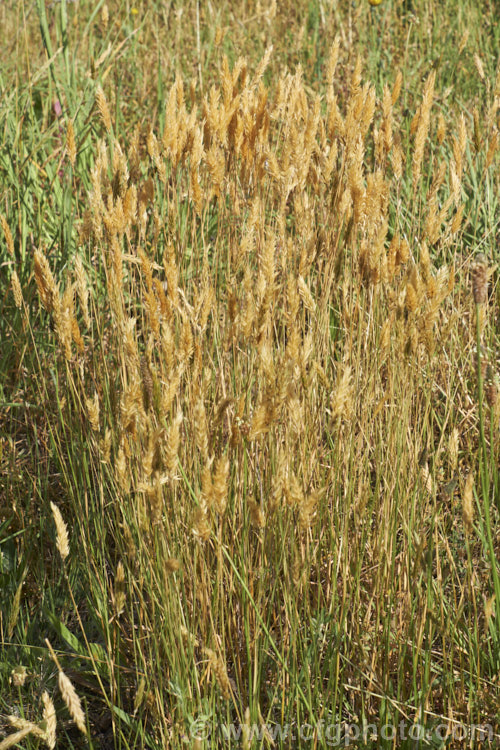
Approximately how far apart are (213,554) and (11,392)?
984mm

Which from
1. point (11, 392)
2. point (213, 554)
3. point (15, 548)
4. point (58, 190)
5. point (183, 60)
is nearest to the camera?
point (213, 554)

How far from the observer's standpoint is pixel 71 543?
1.62 metres

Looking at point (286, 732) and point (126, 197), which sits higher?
point (126, 197)

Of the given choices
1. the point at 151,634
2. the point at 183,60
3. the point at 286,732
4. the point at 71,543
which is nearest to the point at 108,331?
the point at 71,543

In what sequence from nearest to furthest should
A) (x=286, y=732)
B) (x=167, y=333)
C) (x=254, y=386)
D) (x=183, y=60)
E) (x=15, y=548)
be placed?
(x=167, y=333) < (x=286, y=732) < (x=254, y=386) < (x=15, y=548) < (x=183, y=60)

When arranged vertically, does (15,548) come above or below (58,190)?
below

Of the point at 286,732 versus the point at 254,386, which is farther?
the point at 254,386

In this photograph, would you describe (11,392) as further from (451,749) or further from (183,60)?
(183,60)

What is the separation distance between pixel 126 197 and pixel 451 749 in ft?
3.67

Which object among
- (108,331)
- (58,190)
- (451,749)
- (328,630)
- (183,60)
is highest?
(183,60)

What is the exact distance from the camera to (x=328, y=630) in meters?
1.28

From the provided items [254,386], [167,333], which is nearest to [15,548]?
[254,386]

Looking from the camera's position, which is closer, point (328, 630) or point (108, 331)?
point (328, 630)

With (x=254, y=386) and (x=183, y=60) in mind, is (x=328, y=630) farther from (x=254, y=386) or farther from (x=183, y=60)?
(x=183, y=60)
